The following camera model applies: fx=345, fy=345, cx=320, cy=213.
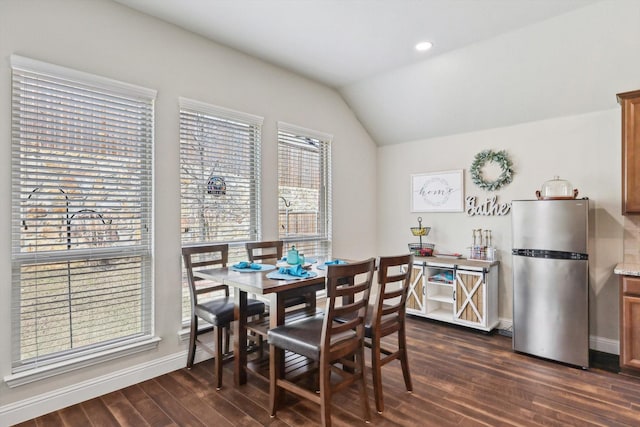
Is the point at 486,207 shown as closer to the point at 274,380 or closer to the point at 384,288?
the point at 384,288

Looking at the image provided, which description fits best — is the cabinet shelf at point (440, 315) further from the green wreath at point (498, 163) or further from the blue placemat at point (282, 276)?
the blue placemat at point (282, 276)

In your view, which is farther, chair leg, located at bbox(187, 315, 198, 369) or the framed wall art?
the framed wall art

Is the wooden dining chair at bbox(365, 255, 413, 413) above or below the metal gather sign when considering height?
below

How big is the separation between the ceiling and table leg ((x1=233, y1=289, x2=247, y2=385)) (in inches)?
89.1

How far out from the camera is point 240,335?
2.65 m

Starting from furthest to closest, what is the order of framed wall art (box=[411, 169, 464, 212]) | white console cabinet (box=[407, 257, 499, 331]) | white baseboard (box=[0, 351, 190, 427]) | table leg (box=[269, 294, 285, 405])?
framed wall art (box=[411, 169, 464, 212]) < white console cabinet (box=[407, 257, 499, 331]) < table leg (box=[269, 294, 285, 405]) < white baseboard (box=[0, 351, 190, 427])

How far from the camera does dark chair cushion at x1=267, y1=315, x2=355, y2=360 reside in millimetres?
2113

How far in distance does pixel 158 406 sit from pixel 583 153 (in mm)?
4422

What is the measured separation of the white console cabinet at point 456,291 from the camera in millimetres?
3750

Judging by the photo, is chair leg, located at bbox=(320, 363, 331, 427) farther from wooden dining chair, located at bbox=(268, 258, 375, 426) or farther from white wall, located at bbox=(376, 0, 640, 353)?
white wall, located at bbox=(376, 0, 640, 353)

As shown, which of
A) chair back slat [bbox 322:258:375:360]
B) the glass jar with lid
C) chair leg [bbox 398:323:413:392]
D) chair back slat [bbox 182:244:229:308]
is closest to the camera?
chair back slat [bbox 322:258:375:360]

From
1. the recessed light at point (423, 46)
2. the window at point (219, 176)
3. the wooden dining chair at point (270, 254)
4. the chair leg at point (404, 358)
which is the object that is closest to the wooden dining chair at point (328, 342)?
the chair leg at point (404, 358)

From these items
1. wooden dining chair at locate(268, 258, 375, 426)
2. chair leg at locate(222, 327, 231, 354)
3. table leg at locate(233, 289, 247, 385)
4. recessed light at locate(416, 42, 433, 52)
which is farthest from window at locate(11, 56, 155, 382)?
recessed light at locate(416, 42, 433, 52)

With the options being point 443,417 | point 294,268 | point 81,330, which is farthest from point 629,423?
point 81,330
